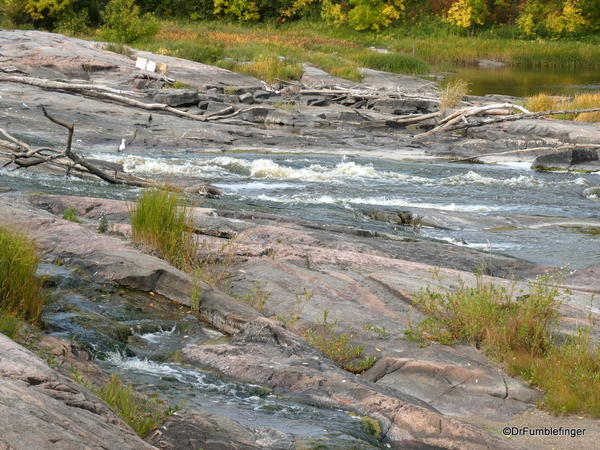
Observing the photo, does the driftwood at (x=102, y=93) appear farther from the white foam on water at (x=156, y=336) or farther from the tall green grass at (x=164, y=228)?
the white foam on water at (x=156, y=336)

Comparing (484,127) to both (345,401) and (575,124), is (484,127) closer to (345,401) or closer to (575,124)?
(575,124)

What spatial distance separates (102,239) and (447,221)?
5686 mm

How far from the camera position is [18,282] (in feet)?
16.9

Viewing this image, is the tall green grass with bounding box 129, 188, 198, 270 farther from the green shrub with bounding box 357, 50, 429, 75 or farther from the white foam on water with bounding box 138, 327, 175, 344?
the green shrub with bounding box 357, 50, 429, 75

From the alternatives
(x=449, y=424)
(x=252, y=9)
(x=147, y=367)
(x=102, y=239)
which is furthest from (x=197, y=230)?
(x=252, y=9)

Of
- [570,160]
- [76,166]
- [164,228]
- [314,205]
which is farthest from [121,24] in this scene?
[164,228]

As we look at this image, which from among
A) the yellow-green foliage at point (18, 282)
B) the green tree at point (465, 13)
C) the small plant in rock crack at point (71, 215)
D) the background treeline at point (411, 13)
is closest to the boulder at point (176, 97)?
the small plant in rock crack at point (71, 215)

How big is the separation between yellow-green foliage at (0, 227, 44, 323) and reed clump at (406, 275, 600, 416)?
2.84m

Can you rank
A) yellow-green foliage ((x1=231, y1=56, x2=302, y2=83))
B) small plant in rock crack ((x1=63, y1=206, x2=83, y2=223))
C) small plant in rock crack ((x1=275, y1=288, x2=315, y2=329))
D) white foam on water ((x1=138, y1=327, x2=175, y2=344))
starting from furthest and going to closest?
yellow-green foliage ((x1=231, y1=56, x2=302, y2=83))
small plant in rock crack ((x1=63, y1=206, x2=83, y2=223))
small plant in rock crack ((x1=275, y1=288, x2=315, y2=329))
white foam on water ((x1=138, y1=327, x2=175, y2=344))

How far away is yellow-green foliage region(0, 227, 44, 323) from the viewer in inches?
200

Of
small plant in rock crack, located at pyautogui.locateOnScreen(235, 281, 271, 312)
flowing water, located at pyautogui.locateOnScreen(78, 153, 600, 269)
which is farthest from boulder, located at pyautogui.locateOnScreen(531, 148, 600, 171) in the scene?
small plant in rock crack, located at pyautogui.locateOnScreen(235, 281, 271, 312)

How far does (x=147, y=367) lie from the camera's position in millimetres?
5191

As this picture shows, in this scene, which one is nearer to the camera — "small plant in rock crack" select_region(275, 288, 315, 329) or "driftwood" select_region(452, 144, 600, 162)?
"small plant in rock crack" select_region(275, 288, 315, 329)

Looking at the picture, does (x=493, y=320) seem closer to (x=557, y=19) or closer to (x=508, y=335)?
(x=508, y=335)
